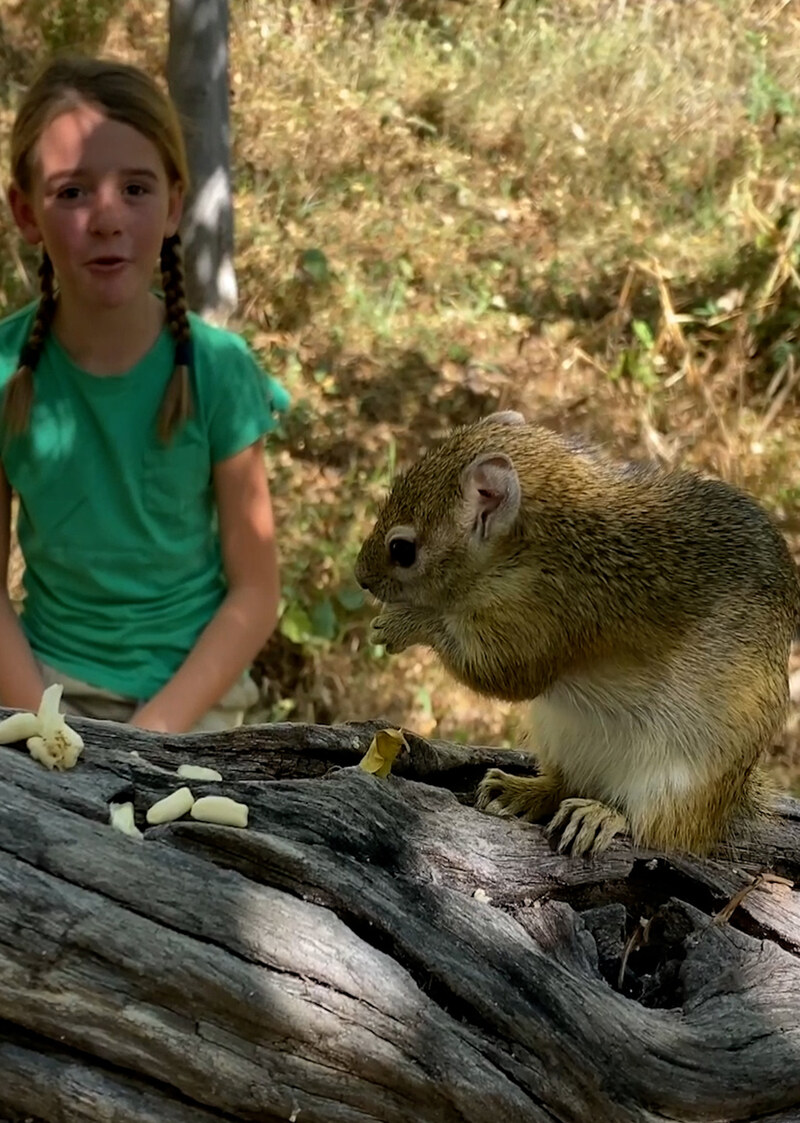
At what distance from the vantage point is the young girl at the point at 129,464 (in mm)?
2955

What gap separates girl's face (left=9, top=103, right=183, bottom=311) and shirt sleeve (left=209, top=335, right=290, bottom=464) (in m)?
0.32

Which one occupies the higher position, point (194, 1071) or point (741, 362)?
point (741, 362)

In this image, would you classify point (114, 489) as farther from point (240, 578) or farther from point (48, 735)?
point (48, 735)

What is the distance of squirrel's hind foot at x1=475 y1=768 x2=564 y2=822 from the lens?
84.5 inches

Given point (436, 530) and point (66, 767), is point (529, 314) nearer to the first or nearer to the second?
point (436, 530)

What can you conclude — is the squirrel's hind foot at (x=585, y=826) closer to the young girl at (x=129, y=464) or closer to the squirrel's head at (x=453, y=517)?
the squirrel's head at (x=453, y=517)

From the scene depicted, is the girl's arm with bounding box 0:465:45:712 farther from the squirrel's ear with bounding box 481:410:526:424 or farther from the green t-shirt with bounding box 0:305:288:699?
the squirrel's ear with bounding box 481:410:526:424

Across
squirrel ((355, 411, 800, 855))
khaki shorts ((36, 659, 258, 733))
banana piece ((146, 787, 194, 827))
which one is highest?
squirrel ((355, 411, 800, 855))

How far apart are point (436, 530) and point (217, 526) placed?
3.81 feet


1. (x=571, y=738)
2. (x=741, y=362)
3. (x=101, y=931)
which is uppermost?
(x=741, y=362)

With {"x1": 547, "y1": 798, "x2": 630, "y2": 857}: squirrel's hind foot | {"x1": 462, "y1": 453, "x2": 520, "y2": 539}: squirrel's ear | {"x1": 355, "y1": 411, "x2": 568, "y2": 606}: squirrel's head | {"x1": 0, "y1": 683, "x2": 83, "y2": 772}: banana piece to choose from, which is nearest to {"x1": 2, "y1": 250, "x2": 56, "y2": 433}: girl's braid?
{"x1": 355, "y1": 411, "x2": 568, "y2": 606}: squirrel's head

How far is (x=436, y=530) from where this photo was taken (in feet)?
7.44

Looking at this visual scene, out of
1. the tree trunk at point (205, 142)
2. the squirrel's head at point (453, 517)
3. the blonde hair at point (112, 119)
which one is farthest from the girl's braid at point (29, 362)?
the tree trunk at point (205, 142)

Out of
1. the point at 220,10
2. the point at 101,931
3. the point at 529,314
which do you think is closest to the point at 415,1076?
the point at 101,931
